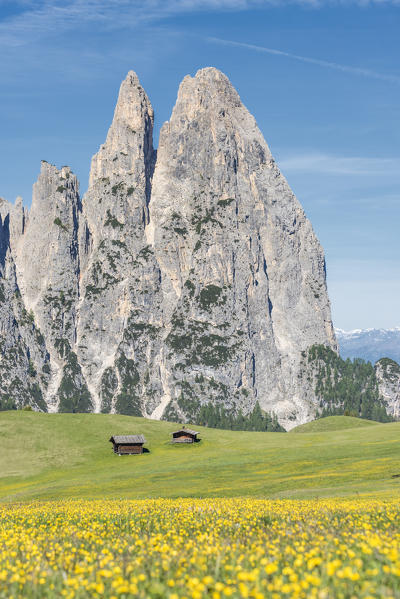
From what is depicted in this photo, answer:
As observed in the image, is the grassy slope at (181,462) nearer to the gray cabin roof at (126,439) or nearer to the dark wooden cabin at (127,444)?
the dark wooden cabin at (127,444)

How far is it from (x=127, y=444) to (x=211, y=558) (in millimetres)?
101910

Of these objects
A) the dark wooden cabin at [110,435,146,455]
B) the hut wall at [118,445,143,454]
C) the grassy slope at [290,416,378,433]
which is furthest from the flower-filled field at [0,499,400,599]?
the grassy slope at [290,416,378,433]

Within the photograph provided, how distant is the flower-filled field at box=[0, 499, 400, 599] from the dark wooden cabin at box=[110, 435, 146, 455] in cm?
9270

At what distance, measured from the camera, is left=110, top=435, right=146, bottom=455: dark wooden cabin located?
11012cm

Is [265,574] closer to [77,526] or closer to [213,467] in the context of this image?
[77,526]

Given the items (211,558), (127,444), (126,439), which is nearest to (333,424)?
(127,444)

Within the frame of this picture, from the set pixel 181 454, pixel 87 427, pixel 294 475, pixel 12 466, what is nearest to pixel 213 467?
pixel 294 475

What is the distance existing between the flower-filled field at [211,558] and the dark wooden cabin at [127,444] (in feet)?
304

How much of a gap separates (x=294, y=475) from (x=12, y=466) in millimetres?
58350

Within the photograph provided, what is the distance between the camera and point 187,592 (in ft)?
33.9

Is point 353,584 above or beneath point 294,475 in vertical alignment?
above

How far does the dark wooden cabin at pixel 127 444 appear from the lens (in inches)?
4336

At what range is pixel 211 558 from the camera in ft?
41.4

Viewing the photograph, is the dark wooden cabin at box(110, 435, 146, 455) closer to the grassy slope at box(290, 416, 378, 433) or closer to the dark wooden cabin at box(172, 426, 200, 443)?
the dark wooden cabin at box(172, 426, 200, 443)
